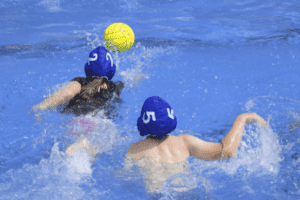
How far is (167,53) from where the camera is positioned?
6.70m

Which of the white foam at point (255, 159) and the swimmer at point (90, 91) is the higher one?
the swimmer at point (90, 91)

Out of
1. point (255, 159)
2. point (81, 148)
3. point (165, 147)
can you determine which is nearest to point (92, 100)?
point (81, 148)

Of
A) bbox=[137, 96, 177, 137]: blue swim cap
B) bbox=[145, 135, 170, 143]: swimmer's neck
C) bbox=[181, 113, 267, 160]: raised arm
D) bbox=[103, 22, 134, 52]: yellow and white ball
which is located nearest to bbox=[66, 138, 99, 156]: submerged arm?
bbox=[145, 135, 170, 143]: swimmer's neck

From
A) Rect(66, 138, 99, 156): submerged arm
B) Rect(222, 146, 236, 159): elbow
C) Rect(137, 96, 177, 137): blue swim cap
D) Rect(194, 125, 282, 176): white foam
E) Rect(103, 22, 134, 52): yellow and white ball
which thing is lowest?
Rect(194, 125, 282, 176): white foam

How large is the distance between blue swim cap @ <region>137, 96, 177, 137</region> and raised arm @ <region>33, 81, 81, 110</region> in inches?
54.1

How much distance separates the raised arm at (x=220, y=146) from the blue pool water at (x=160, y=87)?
1.03 ft

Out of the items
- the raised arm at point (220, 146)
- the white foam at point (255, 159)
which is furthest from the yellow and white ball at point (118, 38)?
the raised arm at point (220, 146)

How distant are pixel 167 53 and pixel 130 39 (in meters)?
1.25

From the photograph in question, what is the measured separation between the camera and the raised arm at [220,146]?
116 inches

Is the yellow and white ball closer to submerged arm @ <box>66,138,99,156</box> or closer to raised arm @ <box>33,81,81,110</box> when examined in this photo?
raised arm @ <box>33,81,81,110</box>

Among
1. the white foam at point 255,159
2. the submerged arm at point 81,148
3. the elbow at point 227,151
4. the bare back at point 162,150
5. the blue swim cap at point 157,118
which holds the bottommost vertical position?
the white foam at point 255,159

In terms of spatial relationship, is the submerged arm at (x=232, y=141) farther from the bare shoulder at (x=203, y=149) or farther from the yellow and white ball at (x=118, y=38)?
the yellow and white ball at (x=118, y=38)

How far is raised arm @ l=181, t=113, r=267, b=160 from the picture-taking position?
116 inches

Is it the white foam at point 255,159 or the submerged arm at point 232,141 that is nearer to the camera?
the submerged arm at point 232,141
